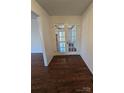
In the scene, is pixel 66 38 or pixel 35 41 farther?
pixel 35 41

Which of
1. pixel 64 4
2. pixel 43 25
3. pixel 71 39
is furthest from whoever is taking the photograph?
pixel 71 39

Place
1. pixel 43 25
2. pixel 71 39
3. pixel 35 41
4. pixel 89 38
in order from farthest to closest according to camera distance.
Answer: pixel 35 41 < pixel 71 39 < pixel 43 25 < pixel 89 38

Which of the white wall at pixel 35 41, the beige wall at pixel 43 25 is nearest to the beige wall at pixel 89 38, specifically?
the beige wall at pixel 43 25

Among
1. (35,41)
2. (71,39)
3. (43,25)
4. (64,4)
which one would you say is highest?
(64,4)

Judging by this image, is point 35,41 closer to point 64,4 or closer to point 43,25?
point 43,25

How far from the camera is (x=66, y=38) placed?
9.12 metres

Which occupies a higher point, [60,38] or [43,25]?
[43,25]

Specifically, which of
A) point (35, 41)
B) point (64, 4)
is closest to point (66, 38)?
point (35, 41)

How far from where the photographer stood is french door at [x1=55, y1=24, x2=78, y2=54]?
9.06 m
